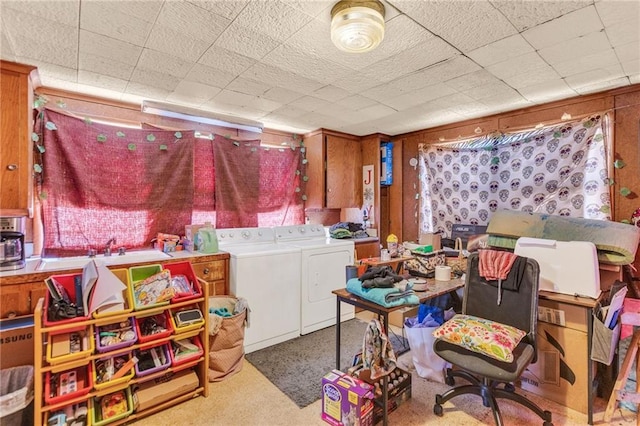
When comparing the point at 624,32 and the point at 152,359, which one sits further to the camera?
the point at 152,359

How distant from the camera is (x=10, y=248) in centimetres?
218

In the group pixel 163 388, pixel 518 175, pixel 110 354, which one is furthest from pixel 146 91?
pixel 518 175

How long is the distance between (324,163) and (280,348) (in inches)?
97.5

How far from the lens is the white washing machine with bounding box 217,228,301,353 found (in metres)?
2.86

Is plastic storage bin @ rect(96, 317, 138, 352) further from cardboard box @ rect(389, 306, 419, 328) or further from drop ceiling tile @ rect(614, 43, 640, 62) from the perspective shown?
drop ceiling tile @ rect(614, 43, 640, 62)

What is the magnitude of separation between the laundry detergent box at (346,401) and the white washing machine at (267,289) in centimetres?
116

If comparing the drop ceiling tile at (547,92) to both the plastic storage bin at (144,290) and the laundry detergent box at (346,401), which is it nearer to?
the laundry detergent box at (346,401)

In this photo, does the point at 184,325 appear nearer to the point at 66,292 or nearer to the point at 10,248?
the point at 66,292

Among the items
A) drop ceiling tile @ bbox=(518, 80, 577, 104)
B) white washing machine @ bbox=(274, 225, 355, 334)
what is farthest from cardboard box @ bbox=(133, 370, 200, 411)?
drop ceiling tile @ bbox=(518, 80, 577, 104)

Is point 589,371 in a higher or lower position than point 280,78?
lower

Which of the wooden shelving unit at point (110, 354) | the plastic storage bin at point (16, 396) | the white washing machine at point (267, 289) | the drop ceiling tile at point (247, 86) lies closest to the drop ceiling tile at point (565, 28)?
the drop ceiling tile at point (247, 86)

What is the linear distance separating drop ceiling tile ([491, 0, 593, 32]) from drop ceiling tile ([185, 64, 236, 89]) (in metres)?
1.90

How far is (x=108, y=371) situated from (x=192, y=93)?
7.66 ft

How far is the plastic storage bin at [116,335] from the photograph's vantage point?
187cm
